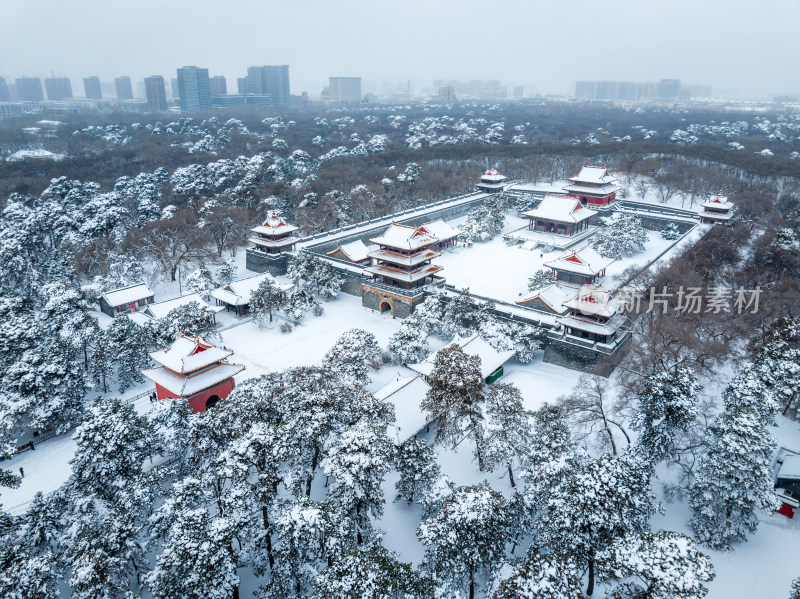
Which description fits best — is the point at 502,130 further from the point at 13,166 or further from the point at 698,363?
Answer: the point at 698,363

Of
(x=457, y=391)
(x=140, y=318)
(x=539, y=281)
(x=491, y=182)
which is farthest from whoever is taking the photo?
(x=491, y=182)

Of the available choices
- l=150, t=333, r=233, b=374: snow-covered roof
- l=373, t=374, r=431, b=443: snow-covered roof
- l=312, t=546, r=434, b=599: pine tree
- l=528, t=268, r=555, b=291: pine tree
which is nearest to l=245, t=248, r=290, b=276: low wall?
l=150, t=333, r=233, b=374: snow-covered roof

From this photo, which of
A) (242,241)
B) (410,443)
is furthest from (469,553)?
(242,241)

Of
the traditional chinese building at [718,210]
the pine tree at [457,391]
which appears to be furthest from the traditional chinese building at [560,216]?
the pine tree at [457,391]

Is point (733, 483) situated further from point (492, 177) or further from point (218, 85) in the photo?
point (218, 85)

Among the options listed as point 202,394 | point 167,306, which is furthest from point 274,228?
point 202,394

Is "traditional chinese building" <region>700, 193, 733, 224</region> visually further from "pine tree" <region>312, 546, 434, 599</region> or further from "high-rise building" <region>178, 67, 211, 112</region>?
"high-rise building" <region>178, 67, 211, 112</region>
